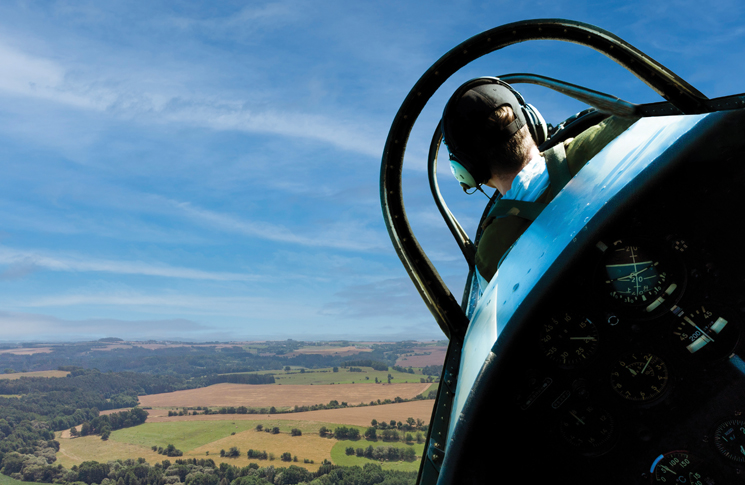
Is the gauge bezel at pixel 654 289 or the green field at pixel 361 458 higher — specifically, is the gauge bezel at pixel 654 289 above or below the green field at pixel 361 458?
above

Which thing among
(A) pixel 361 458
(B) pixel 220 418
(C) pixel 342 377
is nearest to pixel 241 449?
(B) pixel 220 418

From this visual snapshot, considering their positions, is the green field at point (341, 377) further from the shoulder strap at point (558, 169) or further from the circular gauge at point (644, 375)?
the shoulder strap at point (558, 169)

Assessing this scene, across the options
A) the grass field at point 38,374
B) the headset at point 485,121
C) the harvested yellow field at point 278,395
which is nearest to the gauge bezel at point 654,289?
the headset at point 485,121

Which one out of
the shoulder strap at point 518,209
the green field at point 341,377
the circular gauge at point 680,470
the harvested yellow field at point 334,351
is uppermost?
the shoulder strap at point 518,209

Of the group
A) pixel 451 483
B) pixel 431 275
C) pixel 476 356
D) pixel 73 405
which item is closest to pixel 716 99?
pixel 476 356

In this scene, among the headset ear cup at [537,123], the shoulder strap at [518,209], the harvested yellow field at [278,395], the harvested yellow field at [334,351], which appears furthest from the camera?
the harvested yellow field at [334,351]

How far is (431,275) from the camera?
2.42 m

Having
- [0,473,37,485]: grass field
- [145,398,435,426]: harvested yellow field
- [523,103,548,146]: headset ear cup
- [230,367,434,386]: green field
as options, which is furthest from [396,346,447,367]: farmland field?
[523,103,548,146]: headset ear cup

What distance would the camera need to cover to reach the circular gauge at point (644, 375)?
1493mm

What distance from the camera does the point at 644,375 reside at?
149 centimetres

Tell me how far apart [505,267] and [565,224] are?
0.33 metres

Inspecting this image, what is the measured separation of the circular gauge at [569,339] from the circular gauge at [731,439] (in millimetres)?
556

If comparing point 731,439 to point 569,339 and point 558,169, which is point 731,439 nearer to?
point 569,339

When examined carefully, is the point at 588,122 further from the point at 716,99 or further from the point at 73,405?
the point at 73,405
